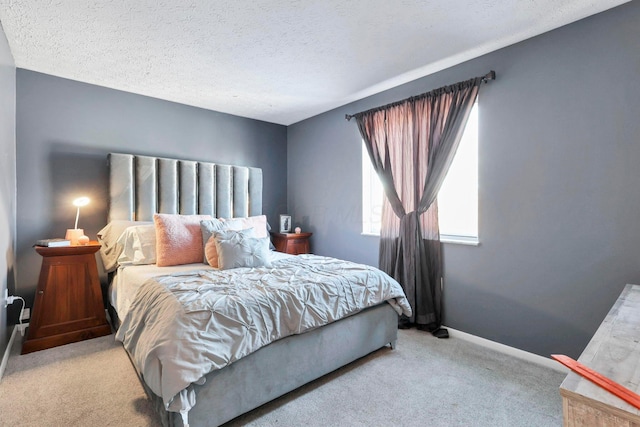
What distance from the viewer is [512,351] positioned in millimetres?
2414

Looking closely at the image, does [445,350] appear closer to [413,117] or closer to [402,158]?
[402,158]

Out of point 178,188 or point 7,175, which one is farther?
point 178,188

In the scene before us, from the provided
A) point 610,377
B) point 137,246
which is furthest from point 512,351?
point 137,246

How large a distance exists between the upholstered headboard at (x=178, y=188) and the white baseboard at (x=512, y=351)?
2767mm

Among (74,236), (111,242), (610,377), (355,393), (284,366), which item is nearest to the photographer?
(610,377)

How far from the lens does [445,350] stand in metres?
2.49

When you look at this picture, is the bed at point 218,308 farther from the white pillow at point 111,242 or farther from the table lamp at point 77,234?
the table lamp at point 77,234

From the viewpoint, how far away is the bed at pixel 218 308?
146 cm

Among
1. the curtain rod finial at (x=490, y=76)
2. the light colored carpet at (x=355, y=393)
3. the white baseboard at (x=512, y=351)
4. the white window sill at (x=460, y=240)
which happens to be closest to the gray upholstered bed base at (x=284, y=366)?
the light colored carpet at (x=355, y=393)

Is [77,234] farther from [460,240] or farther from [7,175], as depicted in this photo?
[460,240]

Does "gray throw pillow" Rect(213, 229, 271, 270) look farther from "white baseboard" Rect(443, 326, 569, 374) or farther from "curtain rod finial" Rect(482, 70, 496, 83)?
"curtain rod finial" Rect(482, 70, 496, 83)

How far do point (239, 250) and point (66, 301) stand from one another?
1.53 meters

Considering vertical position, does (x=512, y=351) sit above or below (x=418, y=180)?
below

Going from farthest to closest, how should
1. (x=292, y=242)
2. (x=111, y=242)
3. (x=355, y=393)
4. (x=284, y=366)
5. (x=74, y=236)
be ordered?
1. (x=292, y=242)
2. (x=111, y=242)
3. (x=74, y=236)
4. (x=355, y=393)
5. (x=284, y=366)
